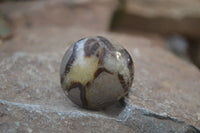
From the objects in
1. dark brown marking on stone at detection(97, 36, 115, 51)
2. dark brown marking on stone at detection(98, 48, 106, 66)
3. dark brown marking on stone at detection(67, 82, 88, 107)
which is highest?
dark brown marking on stone at detection(97, 36, 115, 51)

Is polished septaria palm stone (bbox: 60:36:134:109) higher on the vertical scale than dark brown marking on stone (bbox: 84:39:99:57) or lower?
lower

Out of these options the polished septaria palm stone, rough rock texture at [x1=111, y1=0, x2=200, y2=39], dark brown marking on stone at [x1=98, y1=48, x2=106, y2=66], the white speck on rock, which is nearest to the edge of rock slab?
the polished septaria palm stone

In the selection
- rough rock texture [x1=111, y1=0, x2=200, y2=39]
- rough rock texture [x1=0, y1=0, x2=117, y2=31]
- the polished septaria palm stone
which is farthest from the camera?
rough rock texture [x1=111, y1=0, x2=200, y2=39]

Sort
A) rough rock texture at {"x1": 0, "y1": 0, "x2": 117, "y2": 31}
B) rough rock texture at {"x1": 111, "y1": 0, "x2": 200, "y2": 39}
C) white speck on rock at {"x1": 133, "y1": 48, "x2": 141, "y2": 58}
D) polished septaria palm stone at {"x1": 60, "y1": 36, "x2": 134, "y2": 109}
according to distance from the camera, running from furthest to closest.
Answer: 1. rough rock texture at {"x1": 111, "y1": 0, "x2": 200, "y2": 39}
2. rough rock texture at {"x1": 0, "y1": 0, "x2": 117, "y2": 31}
3. white speck on rock at {"x1": 133, "y1": 48, "x2": 141, "y2": 58}
4. polished septaria palm stone at {"x1": 60, "y1": 36, "x2": 134, "y2": 109}

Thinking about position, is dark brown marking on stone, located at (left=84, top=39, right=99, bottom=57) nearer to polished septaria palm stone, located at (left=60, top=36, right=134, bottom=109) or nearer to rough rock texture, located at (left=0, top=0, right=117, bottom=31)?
polished septaria palm stone, located at (left=60, top=36, right=134, bottom=109)

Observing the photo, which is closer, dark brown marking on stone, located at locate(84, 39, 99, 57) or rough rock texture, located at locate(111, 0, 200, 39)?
dark brown marking on stone, located at locate(84, 39, 99, 57)

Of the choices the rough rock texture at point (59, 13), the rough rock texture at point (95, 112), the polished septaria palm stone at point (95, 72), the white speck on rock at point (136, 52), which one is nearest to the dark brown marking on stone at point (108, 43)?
the polished septaria palm stone at point (95, 72)

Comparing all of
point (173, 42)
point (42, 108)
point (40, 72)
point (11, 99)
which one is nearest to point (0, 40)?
point (40, 72)

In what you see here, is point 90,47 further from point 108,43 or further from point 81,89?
point 81,89
